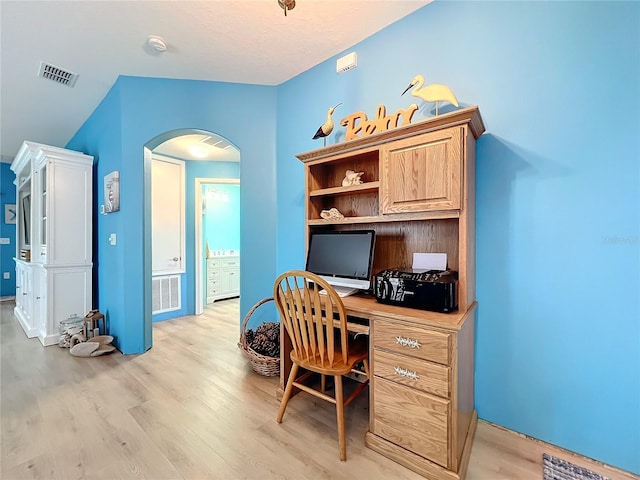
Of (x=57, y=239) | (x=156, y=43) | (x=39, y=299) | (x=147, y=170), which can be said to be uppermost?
(x=156, y=43)

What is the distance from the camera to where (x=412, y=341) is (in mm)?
1385

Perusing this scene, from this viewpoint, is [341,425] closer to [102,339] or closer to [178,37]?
[102,339]

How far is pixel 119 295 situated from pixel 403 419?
2.83 meters

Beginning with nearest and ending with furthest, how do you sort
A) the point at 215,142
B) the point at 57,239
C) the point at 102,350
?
the point at 102,350 < the point at 57,239 < the point at 215,142

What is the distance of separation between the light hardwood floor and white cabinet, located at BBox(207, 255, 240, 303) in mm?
2501

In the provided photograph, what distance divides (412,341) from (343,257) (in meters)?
0.81

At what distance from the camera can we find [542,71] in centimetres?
154

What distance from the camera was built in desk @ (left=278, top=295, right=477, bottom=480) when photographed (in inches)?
50.9

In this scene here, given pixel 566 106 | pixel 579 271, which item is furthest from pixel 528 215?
pixel 566 106

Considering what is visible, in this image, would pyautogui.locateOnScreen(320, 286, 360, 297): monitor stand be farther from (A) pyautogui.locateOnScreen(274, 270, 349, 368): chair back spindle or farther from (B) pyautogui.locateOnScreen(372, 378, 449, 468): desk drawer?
(B) pyautogui.locateOnScreen(372, 378, 449, 468): desk drawer

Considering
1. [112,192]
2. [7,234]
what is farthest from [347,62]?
[7,234]

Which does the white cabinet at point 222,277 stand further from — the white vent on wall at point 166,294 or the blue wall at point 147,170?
the blue wall at point 147,170

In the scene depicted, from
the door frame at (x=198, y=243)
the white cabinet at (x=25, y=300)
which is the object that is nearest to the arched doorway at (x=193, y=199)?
the door frame at (x=198, y=243)

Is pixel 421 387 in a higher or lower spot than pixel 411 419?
higher
